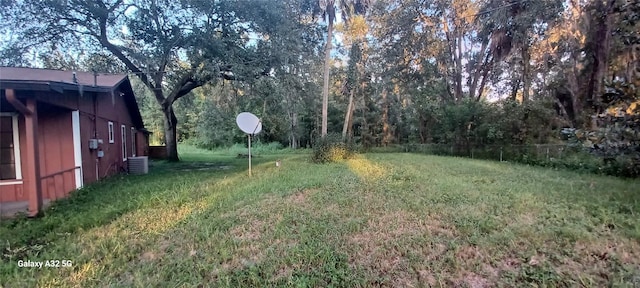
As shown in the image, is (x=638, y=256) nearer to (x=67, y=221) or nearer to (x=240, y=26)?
(x=67, y=221)

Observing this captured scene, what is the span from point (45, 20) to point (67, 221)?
892 cm

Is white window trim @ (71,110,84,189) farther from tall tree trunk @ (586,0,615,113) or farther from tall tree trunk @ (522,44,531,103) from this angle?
tall tree trunk @ (522,44,531,103)

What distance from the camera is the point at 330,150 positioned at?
11.4 meters

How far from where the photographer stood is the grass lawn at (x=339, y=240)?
269cm

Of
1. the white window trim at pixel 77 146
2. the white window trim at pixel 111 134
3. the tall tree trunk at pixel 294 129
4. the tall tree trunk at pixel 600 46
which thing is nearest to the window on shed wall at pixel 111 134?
the white window trim at pixel 111 134

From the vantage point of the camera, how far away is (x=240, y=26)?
10664 mm

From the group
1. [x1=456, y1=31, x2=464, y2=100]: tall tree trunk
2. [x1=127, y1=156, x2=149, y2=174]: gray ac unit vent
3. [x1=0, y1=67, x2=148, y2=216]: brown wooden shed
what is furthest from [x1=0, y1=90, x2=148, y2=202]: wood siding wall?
[x1=456, y1=31, x2=464, y2=100]: tall tree trunk

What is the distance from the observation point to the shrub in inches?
443

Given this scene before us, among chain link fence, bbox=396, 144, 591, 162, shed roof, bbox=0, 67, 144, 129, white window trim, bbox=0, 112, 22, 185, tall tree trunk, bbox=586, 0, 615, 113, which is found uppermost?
tall tree trunk, bbox=586, 0, 615, 113

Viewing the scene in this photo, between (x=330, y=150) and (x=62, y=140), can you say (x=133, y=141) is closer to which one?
(x=62, y=140)

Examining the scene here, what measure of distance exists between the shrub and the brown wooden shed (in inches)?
253

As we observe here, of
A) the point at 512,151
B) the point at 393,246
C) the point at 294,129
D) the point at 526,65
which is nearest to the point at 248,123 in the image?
the point at 393,246

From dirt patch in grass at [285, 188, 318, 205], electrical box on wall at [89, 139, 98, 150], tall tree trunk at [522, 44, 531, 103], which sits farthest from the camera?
tall tree trunk at [522, 44, 531, 103]

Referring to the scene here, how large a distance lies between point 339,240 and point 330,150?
320 inches
